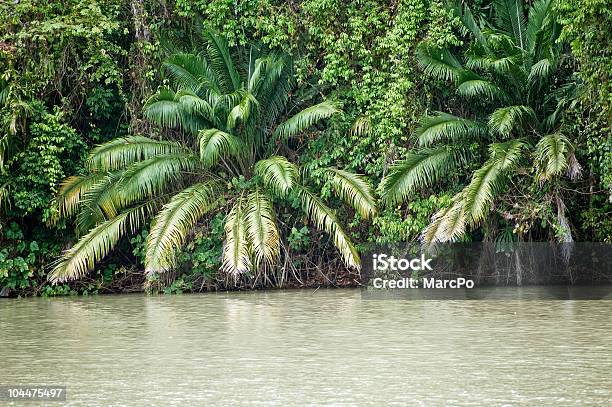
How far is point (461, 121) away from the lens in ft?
50.2

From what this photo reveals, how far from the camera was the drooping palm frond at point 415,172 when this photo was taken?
49.8 feet

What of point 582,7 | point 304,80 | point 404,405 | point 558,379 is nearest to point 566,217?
point 582,7

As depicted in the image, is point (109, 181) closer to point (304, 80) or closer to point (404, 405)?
point (304, 80)

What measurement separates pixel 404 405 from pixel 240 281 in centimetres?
965

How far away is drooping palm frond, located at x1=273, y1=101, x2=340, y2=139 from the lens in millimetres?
16047

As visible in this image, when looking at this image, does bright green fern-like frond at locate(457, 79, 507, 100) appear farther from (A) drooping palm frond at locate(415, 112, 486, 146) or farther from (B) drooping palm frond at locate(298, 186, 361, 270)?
(B) drooping palm frond at locate(298, 186, 361, 270)

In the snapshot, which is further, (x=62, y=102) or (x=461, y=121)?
(x=62, y=102)

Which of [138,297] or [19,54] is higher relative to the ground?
[19,54]

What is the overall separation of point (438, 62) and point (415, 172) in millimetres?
1916

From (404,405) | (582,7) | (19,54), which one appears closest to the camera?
(404,405)

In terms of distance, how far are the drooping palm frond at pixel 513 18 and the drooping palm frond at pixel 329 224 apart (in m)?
4.20

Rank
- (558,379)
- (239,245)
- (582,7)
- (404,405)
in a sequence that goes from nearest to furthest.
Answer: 1. (404,405)
2. (558,379)
3. (582,7)
4. (239,245)

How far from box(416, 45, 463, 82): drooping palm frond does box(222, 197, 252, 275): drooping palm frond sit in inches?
151

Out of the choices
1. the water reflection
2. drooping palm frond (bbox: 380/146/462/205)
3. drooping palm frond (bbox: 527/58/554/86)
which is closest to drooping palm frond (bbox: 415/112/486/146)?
drooping palm frond (bbox: 380/146/462/205)
